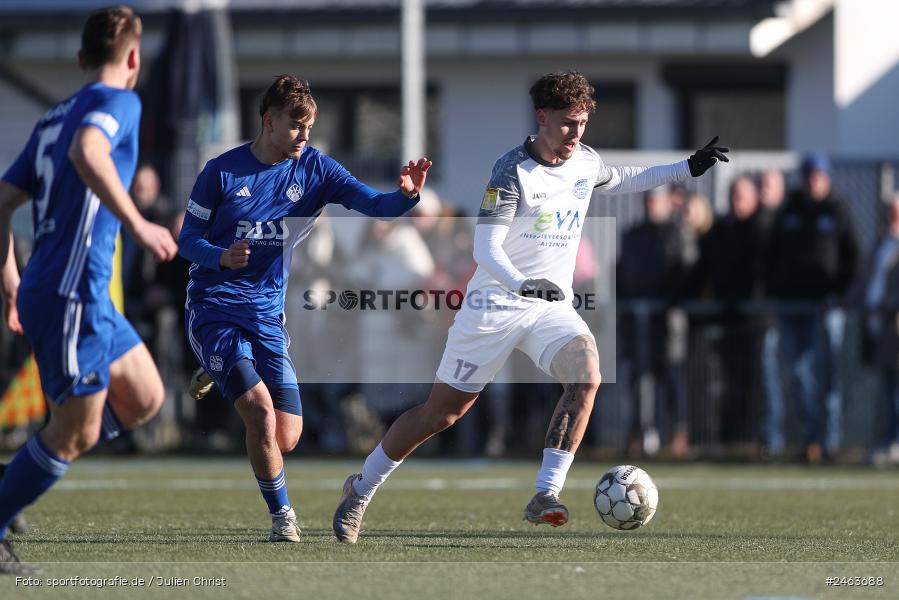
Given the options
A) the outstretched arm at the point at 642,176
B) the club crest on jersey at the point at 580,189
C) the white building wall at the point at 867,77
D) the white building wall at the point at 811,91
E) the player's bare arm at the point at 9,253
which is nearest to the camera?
the player's bare arm at the point at 9,253

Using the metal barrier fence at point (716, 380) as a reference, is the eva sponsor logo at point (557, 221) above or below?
above

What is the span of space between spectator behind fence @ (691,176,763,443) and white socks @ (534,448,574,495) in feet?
24.5

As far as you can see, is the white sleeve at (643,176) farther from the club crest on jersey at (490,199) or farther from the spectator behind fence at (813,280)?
the spectator behind fence at (813,280)

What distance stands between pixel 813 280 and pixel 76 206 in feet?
32.4

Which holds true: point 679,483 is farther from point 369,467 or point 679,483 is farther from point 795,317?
point 369,467

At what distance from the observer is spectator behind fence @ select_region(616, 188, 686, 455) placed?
15586 mm

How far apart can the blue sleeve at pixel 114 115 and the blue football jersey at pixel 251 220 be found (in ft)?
4.65

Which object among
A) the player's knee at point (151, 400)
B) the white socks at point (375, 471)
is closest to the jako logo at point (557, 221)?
the white socks at point (375, 471)

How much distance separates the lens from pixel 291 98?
7.97 metres

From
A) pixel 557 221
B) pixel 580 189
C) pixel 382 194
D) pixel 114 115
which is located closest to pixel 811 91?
pixel 580 189

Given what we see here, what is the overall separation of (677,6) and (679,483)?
368 inches

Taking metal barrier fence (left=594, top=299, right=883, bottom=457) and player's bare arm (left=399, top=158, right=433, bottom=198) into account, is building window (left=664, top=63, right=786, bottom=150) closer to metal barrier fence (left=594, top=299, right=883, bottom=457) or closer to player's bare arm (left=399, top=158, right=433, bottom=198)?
metal barrier fence (left=594, top=299, right=883, bottom=457)

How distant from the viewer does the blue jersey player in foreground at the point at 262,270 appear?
7949mm

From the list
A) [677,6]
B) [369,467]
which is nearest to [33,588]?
[369,467]
